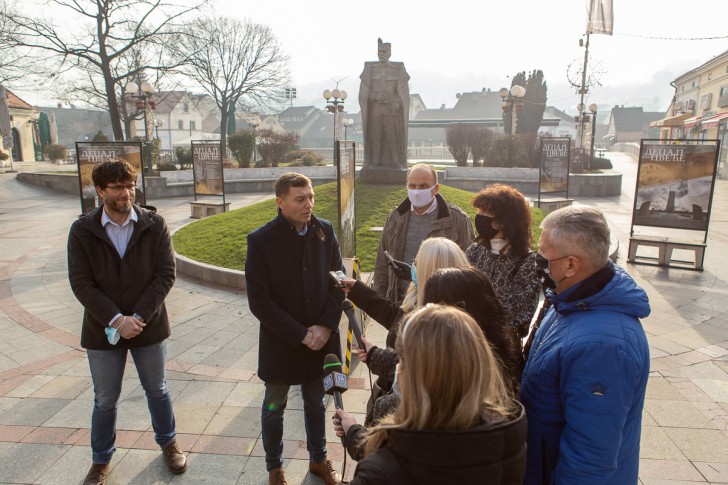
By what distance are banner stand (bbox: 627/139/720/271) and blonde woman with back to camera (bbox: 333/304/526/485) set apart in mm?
8800

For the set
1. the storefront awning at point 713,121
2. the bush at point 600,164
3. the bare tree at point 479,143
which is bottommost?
the bush at point 600,164

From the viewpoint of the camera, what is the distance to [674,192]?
8867 millimetres

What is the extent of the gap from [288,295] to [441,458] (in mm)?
1845

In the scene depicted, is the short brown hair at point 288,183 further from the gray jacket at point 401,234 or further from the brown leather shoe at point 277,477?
the brown leather shoe at point 277,477

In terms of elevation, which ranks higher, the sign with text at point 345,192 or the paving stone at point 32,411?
the sign with text at point 345,192

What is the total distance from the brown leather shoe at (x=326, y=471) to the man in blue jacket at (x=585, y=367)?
5.32 ft

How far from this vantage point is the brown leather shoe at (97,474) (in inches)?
122

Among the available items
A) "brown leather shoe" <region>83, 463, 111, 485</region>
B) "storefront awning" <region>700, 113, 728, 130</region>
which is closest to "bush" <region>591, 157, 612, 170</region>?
"storefront awning" <region>700, 113, 728, 130</region>

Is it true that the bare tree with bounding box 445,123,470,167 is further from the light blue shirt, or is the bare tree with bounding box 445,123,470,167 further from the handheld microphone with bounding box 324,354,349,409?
the handheld microphone with bounding box 324,354,349,409

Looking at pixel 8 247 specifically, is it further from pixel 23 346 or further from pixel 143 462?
pixel 143 462

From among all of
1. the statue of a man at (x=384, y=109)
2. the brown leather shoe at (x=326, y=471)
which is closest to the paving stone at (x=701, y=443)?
the brown leather shoe at (x=326, y=471)

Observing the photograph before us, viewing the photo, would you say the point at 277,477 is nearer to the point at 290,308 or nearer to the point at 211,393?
the point at 290,308

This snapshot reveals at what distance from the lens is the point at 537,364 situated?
1821 millimetres

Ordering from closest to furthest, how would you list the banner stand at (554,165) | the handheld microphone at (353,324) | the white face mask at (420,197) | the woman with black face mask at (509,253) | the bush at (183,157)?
the handheld microphone at (353,324), the woman with black face mask at (509,253), the white face mask at (420,197), the banner stand at (554,165), the bush at (183,157)
